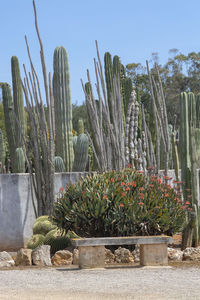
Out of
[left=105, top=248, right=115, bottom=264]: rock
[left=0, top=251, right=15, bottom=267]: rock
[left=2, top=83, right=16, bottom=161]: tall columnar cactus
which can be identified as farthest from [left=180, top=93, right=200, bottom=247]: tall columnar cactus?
[left=2, top=83, right=16, bottom=161]: tall columnar cactus

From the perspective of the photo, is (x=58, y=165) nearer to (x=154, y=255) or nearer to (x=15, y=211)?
(x=15, y=211)

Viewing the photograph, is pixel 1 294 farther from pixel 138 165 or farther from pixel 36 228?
pixel 138 165

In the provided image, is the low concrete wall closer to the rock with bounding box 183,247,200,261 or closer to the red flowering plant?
the red flowering plant

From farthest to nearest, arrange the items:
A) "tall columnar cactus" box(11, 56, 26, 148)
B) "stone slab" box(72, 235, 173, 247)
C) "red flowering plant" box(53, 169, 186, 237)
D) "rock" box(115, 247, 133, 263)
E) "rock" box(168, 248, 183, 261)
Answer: "tall columnar cactus" box(11, 56, 26, 148), "rock" box(168, 248, 183, 261), "rock" box(115, 247, 133, 263), "red flowering plant" box(53, 169, 186, 237), "stone slab" box(72, 235, 173, 247)

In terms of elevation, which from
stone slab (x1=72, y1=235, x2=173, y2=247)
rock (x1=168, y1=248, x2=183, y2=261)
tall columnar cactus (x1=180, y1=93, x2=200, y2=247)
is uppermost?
tall columnar cactus (x1=180, y1=93, x2=200, y2=247)

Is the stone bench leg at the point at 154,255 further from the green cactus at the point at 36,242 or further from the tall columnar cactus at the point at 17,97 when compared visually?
the tall columnar cactus at the point at 17,97

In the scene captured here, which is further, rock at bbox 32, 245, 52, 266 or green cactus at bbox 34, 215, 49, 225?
green cactus at bbox 34, 215, 49, 225

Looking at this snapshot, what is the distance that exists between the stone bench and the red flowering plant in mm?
781

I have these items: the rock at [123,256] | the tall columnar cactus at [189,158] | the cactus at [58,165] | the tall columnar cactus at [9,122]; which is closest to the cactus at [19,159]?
the cactus at [58,165]

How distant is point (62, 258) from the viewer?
9.86 meters

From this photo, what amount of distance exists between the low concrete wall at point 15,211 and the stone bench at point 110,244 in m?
4.53

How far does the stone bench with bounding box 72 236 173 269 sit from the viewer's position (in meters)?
8.79

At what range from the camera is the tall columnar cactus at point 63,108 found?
634 inches

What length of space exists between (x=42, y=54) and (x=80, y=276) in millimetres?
6506
